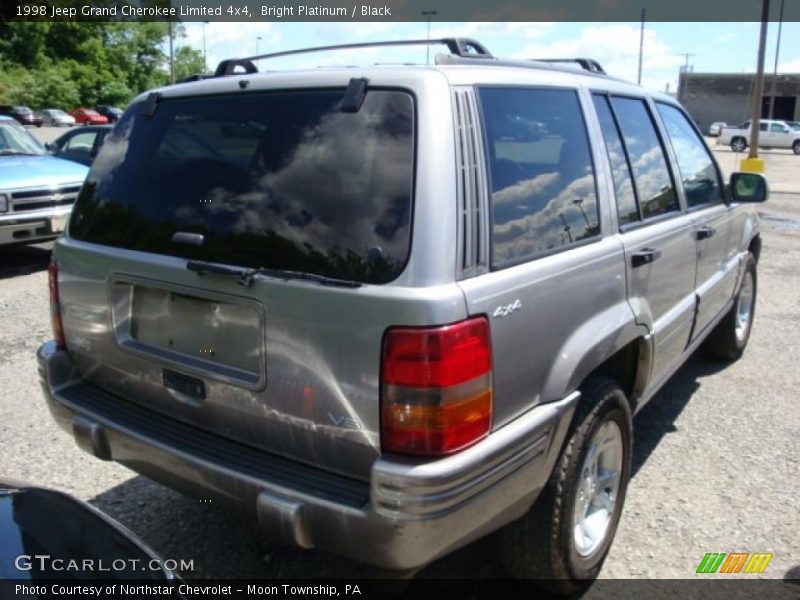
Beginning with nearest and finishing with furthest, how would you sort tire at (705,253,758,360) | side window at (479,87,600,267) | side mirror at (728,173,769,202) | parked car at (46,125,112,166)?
1. side window at (479,87,600,267)
2. side mirror at (728,173,769,202)
3. tire at (705,253,758,360)
4. parked car at (46,125,112,166)

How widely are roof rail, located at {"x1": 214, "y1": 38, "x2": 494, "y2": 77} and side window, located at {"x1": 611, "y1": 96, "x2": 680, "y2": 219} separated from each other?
2.60 feet

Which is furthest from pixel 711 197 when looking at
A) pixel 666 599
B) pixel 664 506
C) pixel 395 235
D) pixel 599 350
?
pixel 395 235

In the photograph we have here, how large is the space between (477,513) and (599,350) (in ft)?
2.75

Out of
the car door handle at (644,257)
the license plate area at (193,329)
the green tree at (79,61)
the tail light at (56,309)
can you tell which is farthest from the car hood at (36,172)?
the green tree at (79,61)

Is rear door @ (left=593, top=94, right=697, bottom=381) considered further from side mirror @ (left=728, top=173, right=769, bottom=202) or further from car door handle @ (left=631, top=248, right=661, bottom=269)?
side mirror @ (left=728, top=173, right=769, bottom=202)

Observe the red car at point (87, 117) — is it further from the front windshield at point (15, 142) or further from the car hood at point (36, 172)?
the car hood at point (36, 172)

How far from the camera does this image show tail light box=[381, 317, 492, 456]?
1.98 meters

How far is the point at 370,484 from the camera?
6.74 feet

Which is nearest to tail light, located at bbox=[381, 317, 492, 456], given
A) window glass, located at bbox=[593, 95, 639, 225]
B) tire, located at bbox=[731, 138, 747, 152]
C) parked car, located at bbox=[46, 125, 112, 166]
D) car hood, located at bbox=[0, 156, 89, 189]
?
window glass, located at bbox=[593, 95, 639, 225]

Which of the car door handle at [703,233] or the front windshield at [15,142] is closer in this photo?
the car door handle at [703,233]

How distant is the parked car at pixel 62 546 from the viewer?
1.78 metres

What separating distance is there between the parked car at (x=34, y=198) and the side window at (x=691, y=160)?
6693 millimetres

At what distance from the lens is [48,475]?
→ 361cm

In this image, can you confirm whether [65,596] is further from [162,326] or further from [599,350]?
[599,350]
